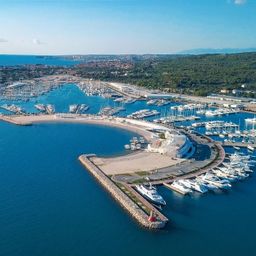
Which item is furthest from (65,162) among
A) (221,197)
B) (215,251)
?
(215,251)

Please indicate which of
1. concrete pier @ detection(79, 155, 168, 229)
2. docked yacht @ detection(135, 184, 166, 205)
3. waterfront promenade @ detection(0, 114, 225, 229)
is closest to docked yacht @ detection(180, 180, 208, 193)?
waterfront promenade @ detection(0, 114, 225, 229)

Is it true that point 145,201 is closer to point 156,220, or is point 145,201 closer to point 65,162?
point 156,220

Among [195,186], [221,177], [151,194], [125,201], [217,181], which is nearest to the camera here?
[125,201]

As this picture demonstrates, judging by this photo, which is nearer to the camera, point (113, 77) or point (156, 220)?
point (156, 220)

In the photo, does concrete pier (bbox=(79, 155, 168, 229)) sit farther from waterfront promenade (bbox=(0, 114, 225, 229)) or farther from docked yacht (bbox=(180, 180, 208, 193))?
docked yacht (bbox=(180, 180, 208, 193))

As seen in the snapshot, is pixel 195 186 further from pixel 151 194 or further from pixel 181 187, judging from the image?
pixel 151 194

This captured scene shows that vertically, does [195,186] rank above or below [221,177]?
→ above

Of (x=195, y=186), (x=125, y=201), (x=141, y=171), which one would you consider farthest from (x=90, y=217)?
(x=141, y=171)
